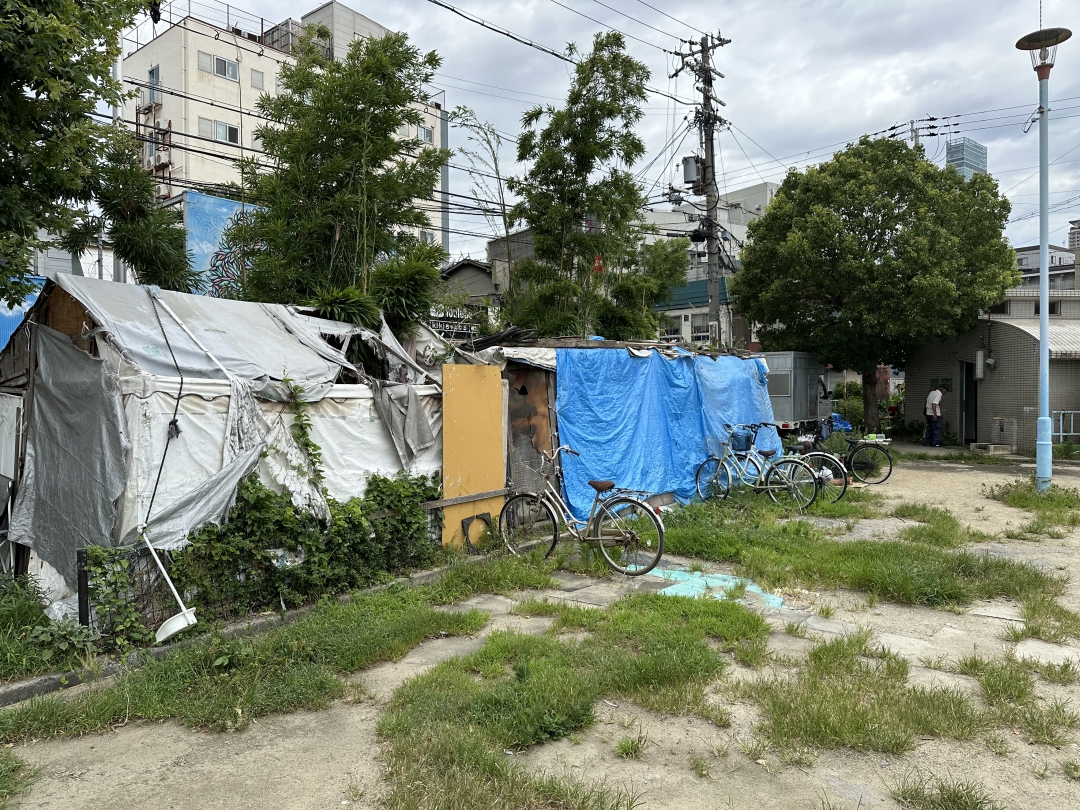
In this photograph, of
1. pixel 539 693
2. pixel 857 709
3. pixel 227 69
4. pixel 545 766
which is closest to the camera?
pixel 545 766

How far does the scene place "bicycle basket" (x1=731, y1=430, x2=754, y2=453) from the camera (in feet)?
39.0

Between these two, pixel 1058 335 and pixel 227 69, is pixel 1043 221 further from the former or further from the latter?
pixel 227 69

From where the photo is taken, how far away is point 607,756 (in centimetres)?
391

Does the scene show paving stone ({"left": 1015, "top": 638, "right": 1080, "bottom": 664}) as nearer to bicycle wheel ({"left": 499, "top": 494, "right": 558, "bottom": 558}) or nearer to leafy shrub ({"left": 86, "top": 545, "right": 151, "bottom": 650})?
bicycle wheel ({"left": 499, "top": 494, "right": 558, "bottom": 558})

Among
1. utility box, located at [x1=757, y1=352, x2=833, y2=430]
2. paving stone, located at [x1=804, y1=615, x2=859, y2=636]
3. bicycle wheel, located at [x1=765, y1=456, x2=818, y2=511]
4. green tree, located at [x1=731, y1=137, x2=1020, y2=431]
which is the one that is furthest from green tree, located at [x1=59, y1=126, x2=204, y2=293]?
green tree, located at [x1=731, y1=137, x2=1020, y2=431]

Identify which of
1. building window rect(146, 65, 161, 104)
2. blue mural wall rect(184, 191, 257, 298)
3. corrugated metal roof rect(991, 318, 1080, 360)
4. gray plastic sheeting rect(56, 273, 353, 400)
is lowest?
gray plastic sheeting rect(56, 273, 353, 400)

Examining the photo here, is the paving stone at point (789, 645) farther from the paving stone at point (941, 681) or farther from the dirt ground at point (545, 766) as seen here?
the paving stone at point (941, 681)

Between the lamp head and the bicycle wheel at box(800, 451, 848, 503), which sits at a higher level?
the lamp head

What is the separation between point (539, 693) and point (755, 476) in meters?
7.98

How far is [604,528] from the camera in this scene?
7828mm

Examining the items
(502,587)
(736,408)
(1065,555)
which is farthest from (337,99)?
(1065,555)

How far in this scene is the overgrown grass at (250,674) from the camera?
167 inches

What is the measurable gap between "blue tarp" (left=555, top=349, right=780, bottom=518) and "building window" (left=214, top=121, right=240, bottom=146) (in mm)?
26402

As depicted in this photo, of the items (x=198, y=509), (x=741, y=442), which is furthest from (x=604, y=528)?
(x=741, y=442)
